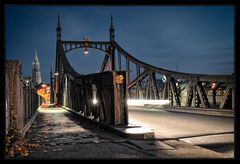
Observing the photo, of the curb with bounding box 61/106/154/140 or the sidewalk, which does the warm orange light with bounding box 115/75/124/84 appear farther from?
the sidewalk

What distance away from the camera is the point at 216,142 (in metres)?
7.84

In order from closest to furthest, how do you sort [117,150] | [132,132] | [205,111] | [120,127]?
[117,150]
[132,132]
[120,127]
[205,111]

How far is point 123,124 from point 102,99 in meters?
1.47

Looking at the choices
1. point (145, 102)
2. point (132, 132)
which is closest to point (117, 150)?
point (132, 132)

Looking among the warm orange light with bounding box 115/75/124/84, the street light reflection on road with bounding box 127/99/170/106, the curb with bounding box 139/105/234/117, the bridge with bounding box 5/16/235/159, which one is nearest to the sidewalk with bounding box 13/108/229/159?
the bridge with bounding box 5/16/235/159

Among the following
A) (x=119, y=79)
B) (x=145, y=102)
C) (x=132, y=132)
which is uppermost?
(x=119, y=79)

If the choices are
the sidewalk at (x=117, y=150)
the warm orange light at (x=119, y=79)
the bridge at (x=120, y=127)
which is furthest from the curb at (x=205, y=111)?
the sidewalk at (x=117, y=150)

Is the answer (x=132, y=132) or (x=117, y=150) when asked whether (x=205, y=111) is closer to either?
(x=132, y=132)

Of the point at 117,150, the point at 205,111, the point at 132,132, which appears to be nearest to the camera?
the point at 117,150

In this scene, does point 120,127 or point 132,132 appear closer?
point 132,132

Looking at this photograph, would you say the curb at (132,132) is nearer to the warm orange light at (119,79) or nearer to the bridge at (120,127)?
the bridge at (120,127)

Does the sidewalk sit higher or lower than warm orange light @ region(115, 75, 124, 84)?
lower

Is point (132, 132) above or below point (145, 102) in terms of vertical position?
above
